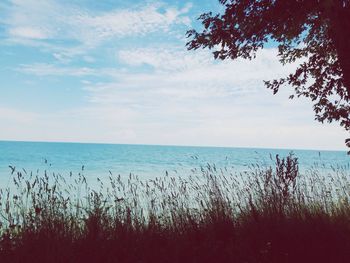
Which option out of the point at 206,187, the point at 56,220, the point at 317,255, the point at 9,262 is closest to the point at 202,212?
the point at 206,187

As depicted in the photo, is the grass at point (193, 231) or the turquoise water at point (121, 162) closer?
the grass at point (193, 231)

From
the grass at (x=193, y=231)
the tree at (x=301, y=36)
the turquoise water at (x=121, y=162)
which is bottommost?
the turquoise water at (x=121, y=162)

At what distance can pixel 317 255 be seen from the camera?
4.64 metres

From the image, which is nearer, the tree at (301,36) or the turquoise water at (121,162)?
the tree at (301,36)

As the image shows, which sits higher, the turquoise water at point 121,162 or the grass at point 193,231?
the grass at point 193,231

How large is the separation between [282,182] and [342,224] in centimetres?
136

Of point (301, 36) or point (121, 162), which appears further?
point (121, 162)

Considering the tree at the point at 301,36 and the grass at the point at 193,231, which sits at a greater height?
the tree at the point at 301,36

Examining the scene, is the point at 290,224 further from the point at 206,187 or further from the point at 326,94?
the point at 326,94

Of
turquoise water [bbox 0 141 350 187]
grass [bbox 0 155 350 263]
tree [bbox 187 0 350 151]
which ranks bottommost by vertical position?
turquoise water [bbox 0 141 350 187]

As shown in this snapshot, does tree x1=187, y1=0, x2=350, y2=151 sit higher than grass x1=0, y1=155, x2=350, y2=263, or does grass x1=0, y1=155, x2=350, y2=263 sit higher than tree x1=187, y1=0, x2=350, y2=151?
tree x1=187, y1=0, x2=350, y2=151

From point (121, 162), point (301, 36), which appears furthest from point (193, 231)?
point (121, 162)

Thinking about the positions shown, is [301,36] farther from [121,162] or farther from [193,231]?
[121,162]

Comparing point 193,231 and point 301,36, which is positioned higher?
point 301,36
